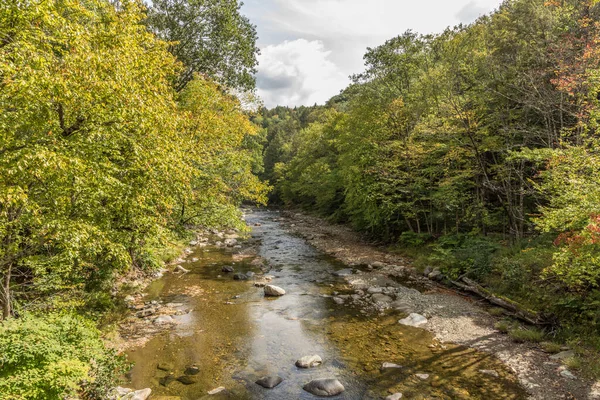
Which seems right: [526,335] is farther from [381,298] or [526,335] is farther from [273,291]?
[273,291]

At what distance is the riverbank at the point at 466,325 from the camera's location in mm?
8477

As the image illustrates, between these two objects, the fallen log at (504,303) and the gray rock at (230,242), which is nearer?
the fallen log at (504,303)

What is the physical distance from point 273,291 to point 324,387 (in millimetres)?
7577

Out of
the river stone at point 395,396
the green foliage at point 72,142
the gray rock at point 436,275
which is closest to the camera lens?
the green foliage at point 72,142

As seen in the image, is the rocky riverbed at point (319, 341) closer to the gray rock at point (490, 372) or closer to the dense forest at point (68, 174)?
the gray rock at point (490, 372)

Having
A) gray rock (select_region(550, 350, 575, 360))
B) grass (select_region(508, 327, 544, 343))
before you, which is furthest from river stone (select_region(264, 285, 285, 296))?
gray rock (select_region(550, 350, 575, 360))

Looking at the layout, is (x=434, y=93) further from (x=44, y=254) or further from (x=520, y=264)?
(x=44, y=254)

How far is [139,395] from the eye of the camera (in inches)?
308

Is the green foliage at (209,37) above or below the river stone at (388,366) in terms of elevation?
above

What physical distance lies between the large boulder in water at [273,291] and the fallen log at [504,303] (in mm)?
8395

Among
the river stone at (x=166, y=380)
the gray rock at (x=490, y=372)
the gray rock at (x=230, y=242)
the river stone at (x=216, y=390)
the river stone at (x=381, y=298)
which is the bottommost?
the river stone at (x=216, y=390)

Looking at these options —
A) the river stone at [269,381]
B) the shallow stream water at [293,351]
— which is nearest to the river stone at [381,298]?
the shallow stream water at [293,351]

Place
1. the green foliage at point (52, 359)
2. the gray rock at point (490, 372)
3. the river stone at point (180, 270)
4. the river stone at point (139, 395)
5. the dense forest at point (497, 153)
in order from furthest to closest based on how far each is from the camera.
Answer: the river stone at point (180, 270) < the dense forest at point (497, 153) < the gray rock at point (490, 372) < the river stone at point (139, 395) < the green foliage at point (52, 359)

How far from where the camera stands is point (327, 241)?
29.3 metres
